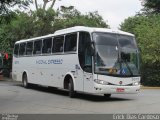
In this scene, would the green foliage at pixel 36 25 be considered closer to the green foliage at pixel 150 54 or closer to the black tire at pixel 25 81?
the green foliage at pixel 150 54

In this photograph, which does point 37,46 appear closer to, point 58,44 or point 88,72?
point 58,44

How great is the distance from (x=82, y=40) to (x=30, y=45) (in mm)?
8146

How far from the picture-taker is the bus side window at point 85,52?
19828mm

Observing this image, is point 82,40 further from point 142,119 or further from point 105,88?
point 142,119

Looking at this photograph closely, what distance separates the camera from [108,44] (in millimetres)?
19766

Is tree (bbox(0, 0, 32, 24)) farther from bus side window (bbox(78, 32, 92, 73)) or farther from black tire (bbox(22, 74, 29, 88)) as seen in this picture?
black tire (bbox(22, 74, 29, 88))

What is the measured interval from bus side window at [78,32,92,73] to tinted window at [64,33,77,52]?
58 cm

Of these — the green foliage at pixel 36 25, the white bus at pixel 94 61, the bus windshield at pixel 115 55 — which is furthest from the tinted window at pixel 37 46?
the green foliage at pixel 36 25

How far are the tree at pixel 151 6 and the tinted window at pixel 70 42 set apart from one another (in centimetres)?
3028

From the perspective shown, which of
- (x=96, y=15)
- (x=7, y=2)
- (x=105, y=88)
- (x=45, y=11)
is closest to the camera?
(x=7, y=2)

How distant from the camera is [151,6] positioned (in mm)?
52344

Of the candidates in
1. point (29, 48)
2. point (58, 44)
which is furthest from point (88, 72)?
point (29, 48)

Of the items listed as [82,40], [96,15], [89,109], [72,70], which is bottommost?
[89,109]

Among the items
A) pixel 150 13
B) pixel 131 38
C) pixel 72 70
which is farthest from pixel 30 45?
pixel 150 13
